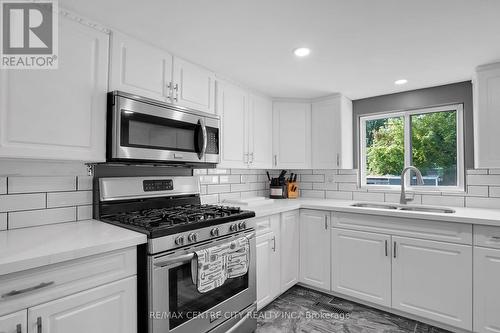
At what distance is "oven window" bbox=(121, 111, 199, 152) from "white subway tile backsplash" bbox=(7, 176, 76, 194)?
47cm

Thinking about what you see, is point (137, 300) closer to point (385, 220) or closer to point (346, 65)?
point (385, 220)

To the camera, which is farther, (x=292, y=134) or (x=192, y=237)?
(x=292, y=134)

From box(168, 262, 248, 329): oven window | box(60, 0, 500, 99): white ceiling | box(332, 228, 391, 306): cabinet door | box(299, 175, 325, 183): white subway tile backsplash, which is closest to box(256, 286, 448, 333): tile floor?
box(332, 228, 391, 306): cabinet door

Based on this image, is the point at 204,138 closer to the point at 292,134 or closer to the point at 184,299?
the point at 184,299

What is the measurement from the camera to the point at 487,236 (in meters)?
1.88

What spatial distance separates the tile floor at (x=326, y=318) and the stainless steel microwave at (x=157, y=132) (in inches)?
56.4

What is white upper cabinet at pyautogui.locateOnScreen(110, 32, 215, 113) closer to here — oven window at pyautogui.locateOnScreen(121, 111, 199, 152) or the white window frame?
oven window at pyautogui.locateOnScreen(121, 111, 199, 152)

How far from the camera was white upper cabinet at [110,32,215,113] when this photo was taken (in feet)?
5.48

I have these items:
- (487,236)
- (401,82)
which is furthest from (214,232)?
(401,82)

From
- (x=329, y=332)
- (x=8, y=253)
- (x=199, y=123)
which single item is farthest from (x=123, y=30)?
(x=329, y=332)

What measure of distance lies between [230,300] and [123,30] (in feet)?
6.24

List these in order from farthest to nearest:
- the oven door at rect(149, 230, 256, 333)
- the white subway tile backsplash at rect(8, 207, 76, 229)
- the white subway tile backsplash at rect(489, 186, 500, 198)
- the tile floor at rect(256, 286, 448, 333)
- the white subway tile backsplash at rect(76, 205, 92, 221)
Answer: the white subway tile backsplash at rect(489, 186, 500, 198), the tile floor at rect(256, 286, 448, 333), the white subway tile backsplash at rect(76, 205, 92, 221), the white subway tile backsplash at rect(8, 207, 76, 229), the oven door at rect(149, 230, 256, 333)

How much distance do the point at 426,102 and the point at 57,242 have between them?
10.9ft

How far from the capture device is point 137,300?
1.39 meters
